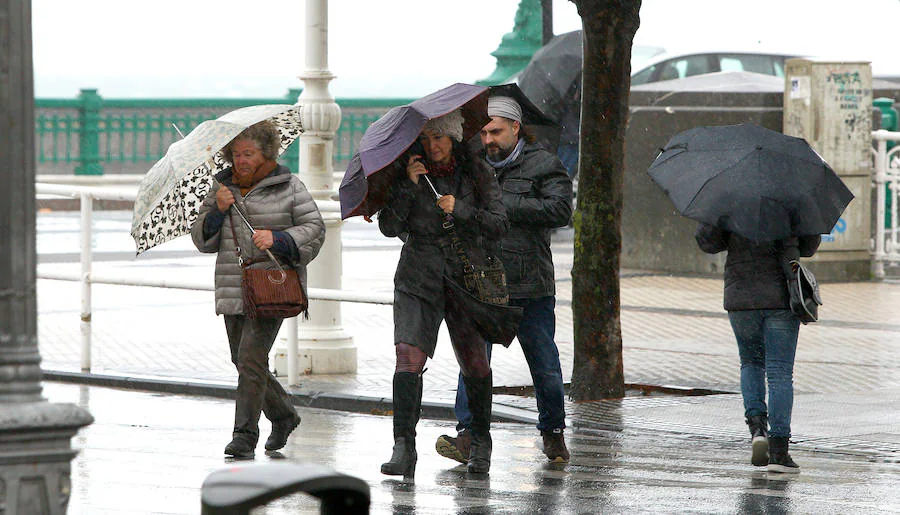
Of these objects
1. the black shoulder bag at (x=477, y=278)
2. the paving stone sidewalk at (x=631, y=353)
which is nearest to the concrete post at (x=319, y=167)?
the paving stone sidewalk at (x=631, y=353)

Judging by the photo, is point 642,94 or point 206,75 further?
point 206,75

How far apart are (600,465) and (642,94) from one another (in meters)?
10.5

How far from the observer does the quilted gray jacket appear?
7.86 meters

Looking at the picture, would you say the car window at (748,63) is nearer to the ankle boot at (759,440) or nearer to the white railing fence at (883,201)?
the white railing fence at (883,201)

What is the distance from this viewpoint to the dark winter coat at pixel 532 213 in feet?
→ 25.8

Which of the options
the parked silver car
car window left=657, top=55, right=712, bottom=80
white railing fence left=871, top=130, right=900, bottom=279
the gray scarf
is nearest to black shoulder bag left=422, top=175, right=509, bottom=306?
the gray scarf

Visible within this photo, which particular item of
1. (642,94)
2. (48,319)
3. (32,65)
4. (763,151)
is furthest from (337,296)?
(642,94)

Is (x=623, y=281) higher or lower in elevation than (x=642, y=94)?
lower

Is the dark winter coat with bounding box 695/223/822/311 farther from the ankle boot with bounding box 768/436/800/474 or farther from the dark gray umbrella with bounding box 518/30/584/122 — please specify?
the dark gray umbrella with bounding box 518/30/584/122

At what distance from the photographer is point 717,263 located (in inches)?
682

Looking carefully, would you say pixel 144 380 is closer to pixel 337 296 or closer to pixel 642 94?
pixel 337 296

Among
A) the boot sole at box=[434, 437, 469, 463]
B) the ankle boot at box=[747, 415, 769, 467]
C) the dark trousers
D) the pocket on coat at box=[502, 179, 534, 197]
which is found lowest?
the boot sole at box=[434, 437, 469, 463]

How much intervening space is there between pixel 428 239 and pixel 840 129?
1021 centimetres

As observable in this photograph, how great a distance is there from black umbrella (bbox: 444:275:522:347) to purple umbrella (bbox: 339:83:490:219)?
49cm
